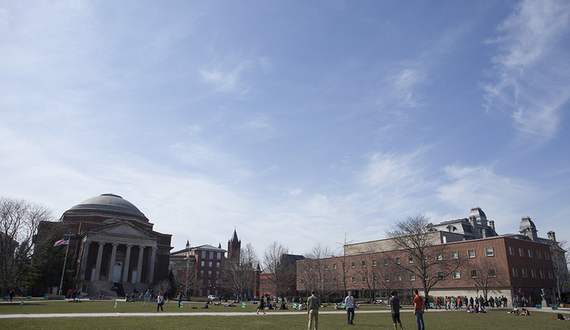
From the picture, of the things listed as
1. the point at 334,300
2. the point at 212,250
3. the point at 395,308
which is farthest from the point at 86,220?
the point at 395,308

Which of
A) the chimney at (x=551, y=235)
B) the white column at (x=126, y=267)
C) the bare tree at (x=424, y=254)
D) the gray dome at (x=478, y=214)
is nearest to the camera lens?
the bare tree at (x=424, y=254)

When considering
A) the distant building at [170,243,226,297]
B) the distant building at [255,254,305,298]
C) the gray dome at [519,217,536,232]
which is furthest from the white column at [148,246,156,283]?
the gray dome at [519,217,536,232]

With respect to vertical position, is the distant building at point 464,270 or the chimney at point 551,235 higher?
the chimney at point 551,235

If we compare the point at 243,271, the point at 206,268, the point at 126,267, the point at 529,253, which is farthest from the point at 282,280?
the point at 206,268

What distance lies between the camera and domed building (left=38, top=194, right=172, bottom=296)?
69688 millimetres

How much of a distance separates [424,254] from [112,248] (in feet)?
195

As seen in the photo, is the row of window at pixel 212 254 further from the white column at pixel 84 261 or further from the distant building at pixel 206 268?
the white column at pixel 84 261

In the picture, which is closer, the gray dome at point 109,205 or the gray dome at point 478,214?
the gray dome at point 109,205

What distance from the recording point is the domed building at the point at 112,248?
69.7 m

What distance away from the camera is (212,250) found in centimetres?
11681

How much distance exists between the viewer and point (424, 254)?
57.2m

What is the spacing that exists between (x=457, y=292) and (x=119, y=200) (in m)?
75.3

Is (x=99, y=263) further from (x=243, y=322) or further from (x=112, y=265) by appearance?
(x=243, y=322)

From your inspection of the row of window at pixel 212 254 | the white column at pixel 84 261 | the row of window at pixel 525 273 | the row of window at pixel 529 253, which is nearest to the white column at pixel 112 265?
the white column at pixel 84 261
